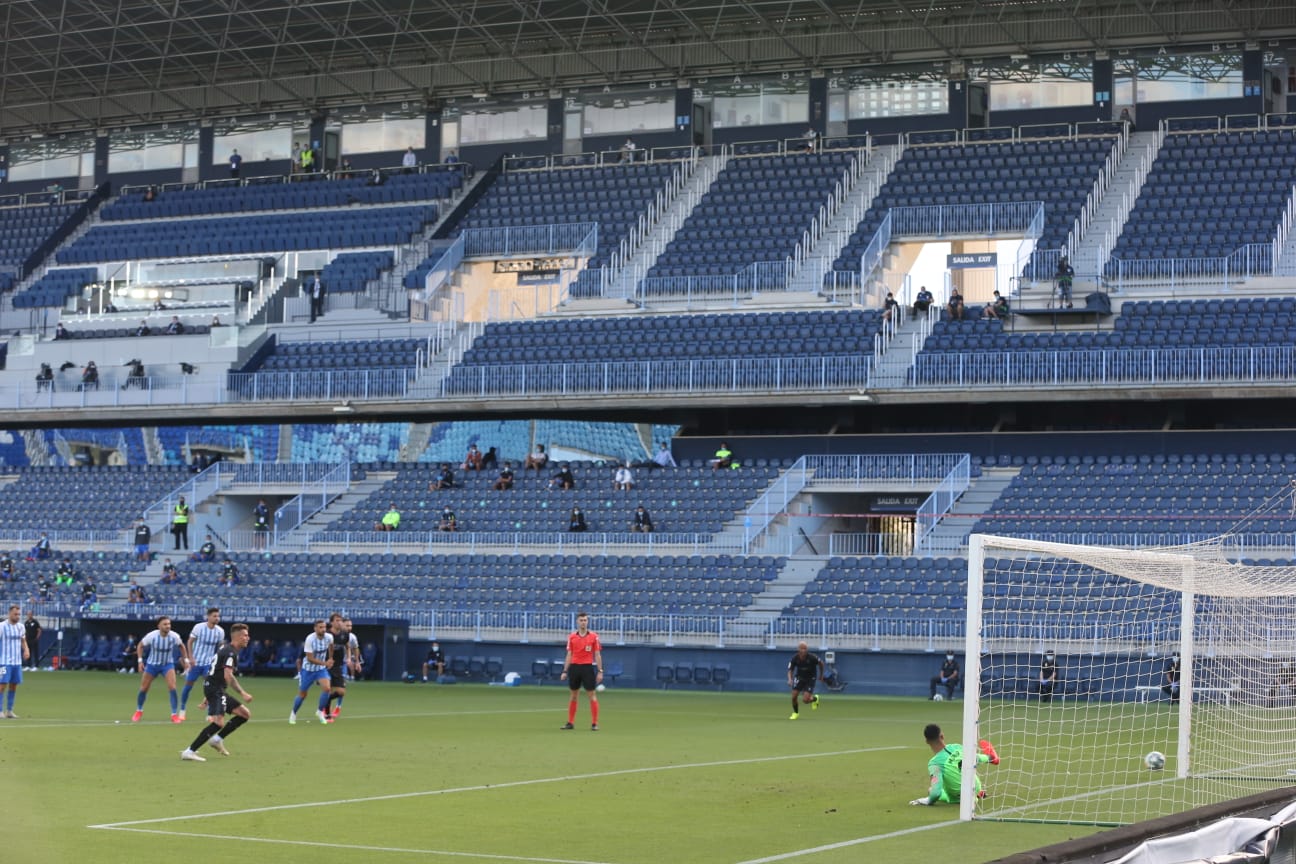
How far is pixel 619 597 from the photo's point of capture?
1658 inches

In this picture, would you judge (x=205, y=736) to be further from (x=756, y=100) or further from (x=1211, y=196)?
(x=756, y=100)

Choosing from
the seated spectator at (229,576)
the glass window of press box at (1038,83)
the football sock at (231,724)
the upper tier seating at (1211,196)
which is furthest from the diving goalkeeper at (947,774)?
the glass window of press box at (1038,83)

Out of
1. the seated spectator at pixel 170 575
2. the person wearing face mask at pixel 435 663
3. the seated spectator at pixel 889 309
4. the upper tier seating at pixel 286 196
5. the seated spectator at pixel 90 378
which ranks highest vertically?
the upper tier seating at pixel 286 196

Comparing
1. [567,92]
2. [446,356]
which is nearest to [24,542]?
[446,356]

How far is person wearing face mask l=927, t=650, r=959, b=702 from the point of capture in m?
36.2

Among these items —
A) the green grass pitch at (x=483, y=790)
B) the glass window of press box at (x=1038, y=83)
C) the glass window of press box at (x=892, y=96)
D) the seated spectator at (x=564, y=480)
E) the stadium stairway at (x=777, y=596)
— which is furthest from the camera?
the glass window of press box at (x=892, y=96)

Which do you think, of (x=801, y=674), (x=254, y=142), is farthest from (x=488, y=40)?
(x=801, y=674)

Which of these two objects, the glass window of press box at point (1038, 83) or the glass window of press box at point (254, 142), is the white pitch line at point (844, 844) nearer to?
the glass window of press box at point (1038, 83)

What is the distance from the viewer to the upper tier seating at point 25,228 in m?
63.4

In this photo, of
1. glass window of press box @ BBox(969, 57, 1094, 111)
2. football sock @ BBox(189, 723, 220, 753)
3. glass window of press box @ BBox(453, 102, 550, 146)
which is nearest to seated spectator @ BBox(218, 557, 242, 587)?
glass window of press box @ BBox(453, 102, 550, 146)

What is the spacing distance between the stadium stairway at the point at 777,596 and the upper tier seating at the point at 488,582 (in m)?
0.21

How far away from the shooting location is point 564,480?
4834cm

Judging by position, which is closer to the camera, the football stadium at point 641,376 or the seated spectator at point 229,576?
the football stadium at point 641,376

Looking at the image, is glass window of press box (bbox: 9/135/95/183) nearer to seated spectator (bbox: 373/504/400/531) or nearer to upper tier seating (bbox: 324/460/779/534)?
upper tier seating (bbox: 324/460/779/534)
